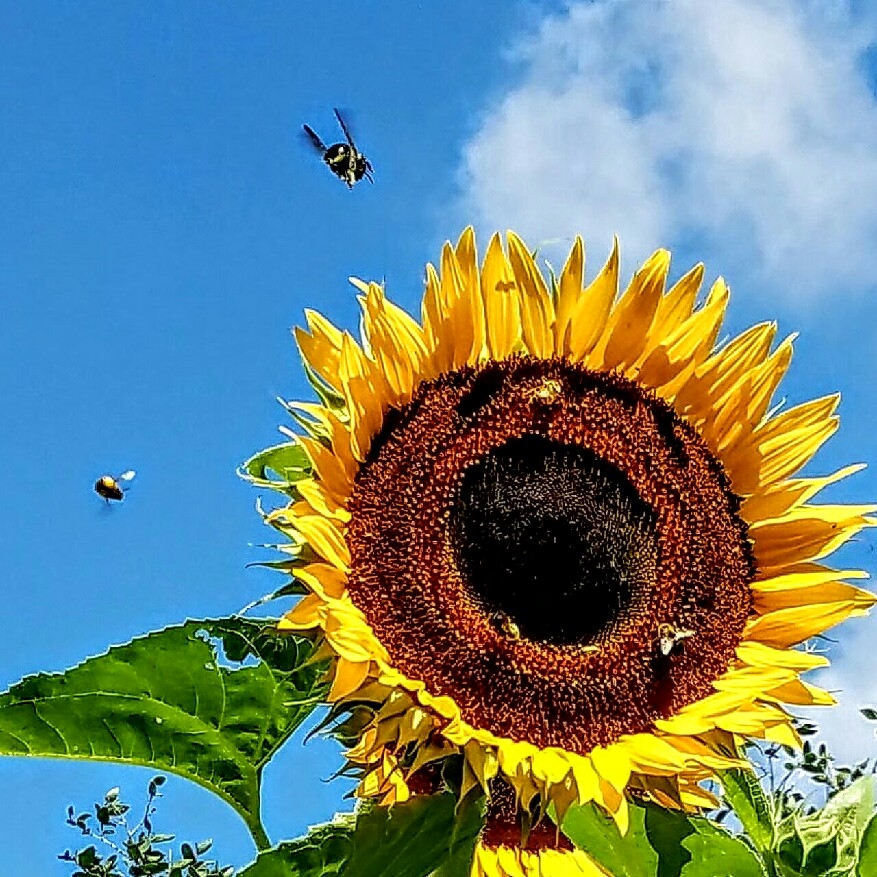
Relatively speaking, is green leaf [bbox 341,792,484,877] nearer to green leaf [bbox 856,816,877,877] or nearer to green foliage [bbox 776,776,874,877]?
green foliage [bbox 776,776,874,877]

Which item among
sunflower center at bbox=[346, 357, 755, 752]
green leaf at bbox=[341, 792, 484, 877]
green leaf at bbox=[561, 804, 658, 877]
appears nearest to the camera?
green leaf at bbox=[341, 792, 484, 877]

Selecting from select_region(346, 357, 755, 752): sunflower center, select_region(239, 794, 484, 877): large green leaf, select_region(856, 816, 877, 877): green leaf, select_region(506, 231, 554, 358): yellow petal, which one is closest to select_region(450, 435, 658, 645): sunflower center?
select_region(346, 357, 755, 752): sunflower center

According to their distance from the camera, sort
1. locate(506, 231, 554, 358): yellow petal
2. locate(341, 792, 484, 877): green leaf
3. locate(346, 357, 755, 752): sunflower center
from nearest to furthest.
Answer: locate(341, 792, 484, 877): green leaf → locate(346, 357, 755, 752): sunflower center → locate(506, 231, 554, 358): yellow petal

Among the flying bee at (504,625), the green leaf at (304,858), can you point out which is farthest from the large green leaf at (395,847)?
the flying bee at (504,625)

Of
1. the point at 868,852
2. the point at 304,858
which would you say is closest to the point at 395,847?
the point at 304,858

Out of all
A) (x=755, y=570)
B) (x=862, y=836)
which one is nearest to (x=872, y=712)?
(x=755, y=570)

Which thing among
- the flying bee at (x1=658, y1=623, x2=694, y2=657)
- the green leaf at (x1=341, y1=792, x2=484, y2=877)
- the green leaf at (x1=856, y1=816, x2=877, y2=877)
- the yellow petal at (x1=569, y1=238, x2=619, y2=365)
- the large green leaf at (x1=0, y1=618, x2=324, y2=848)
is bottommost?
the green leaf at (x1=856, y1=816, x2=877, y2=877)

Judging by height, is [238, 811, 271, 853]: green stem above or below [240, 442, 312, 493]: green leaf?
below
